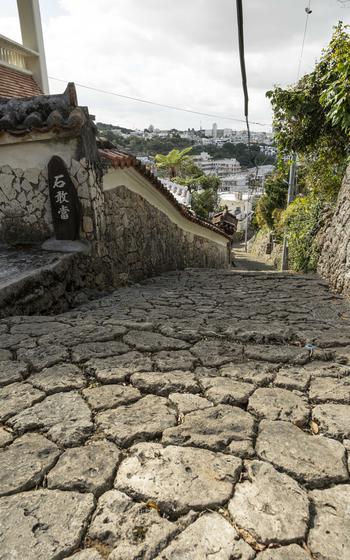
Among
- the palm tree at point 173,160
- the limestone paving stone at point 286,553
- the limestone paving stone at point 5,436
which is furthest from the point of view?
the palm tree at point 173,160

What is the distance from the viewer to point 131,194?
691 cm

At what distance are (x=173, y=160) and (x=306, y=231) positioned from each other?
23534 millimetres

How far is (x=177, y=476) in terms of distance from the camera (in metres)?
1.70

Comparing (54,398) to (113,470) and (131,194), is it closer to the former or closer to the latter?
(113,470)

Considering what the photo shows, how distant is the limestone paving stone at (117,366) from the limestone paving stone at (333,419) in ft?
4.09

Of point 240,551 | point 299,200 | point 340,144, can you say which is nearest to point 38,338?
point 240,551

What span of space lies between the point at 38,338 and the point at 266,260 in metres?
24.9

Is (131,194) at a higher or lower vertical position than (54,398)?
higher

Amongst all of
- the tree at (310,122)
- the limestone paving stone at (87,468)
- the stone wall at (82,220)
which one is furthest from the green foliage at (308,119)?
the limestone paving stone at (87,468)

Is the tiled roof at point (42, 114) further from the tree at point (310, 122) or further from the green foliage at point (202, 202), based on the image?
the green foliage at point (202, 202)

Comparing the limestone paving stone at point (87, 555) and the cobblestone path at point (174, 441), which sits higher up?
the cobblestone path at point (174, 441)

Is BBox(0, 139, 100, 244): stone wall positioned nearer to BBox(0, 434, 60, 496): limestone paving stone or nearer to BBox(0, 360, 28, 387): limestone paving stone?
BBox(0, 360, 28, 387): limestone paving stone

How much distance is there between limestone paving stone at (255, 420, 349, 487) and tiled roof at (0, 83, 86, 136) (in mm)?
4393

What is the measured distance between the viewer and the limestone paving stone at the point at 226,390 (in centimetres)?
238
